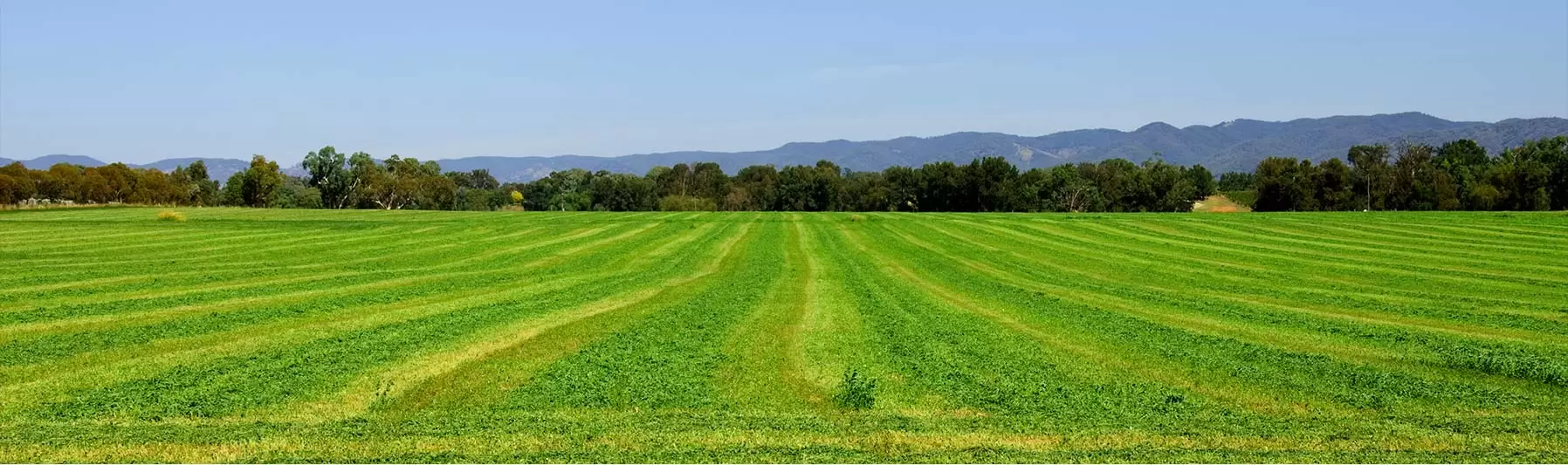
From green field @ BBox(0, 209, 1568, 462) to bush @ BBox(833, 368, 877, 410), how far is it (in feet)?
0.31

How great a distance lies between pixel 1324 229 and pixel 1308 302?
3045 cm

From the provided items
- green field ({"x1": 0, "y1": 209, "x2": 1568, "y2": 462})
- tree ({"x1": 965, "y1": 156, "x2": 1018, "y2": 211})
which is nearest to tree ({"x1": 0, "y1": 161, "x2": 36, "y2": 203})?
green field ({"x1": 0, "y1": 209, "x2": 1568, "y2": 462})

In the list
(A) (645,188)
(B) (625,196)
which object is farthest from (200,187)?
(A) (645,188)

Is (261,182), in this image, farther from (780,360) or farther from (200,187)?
(780,360)

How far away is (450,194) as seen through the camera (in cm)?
12988

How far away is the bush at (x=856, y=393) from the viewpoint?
992cm

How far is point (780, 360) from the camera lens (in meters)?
12.5

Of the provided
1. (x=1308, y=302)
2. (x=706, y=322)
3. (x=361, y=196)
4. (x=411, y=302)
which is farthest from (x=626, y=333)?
(x=361, y=196)

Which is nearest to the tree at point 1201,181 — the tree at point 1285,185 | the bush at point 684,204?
the tree at point 1285,185

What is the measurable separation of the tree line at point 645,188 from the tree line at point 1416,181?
13621mm

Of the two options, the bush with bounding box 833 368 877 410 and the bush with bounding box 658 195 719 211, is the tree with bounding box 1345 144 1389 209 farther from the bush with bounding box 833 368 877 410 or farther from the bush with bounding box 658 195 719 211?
the bush with bounding box 833 368 877 410

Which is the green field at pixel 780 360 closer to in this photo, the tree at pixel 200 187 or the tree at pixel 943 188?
the tree at pixel 943 188

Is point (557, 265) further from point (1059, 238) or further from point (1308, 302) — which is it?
point (1059, 238)

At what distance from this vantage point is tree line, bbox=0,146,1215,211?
115 meters
